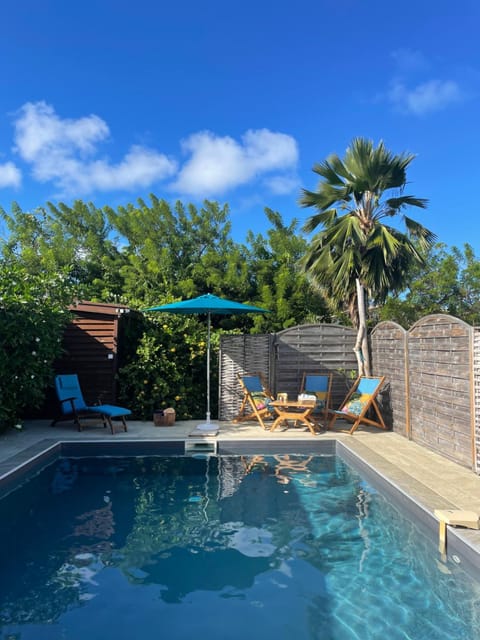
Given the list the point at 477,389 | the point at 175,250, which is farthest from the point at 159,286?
the point at 477,389

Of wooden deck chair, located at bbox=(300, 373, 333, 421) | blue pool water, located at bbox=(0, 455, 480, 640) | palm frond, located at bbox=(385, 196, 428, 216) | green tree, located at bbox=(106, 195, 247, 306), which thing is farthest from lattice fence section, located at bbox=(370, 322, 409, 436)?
green tree, located at bbox=(106, 195, 247, 306)

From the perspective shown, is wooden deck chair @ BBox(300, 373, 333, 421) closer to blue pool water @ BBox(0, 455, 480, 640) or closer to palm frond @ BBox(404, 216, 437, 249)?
blue pool water @ BBox(0, 455, 480, 640)

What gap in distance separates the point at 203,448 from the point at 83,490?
2247mm

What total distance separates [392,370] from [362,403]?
0.83 meters

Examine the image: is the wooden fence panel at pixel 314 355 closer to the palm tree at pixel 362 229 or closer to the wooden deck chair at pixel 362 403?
the palm tree at pixel 362 229

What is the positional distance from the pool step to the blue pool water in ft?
4.86

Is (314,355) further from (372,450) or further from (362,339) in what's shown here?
(372,450)

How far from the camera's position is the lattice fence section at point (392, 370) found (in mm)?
7484

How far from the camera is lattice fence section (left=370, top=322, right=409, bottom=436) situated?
295 inches

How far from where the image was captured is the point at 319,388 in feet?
29.4

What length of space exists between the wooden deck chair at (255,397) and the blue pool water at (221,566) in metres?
2.97

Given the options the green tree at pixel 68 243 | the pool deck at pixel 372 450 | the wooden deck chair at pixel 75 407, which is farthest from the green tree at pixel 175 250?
the pool deck at pixel 372 450

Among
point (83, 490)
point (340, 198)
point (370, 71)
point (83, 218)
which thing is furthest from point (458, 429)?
point (83, 218)

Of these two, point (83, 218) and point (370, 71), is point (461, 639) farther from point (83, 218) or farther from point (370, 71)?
point (83, 218)
